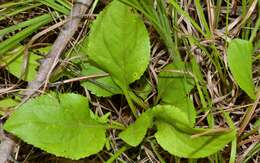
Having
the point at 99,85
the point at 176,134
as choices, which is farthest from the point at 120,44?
the point at 176,134

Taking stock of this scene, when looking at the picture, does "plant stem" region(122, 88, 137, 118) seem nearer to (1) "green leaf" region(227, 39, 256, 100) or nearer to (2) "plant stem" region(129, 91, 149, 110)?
(2) "plant stem" region(129, 91, 149, 110)

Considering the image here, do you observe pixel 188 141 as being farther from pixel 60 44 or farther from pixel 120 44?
pixel 60 44

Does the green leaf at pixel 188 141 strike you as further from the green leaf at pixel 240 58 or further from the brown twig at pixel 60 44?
the brown twig at pixel 60 44

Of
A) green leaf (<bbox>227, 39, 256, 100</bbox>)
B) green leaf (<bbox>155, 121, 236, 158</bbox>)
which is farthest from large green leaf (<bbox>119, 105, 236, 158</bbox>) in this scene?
green leaf (<bbox>227, 39, 256, 100</bbox>)

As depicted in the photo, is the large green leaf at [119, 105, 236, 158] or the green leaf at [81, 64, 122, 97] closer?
the large green leaf at [119, 105, 236, 158]

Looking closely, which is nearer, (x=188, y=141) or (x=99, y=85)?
(x=188, y=141)

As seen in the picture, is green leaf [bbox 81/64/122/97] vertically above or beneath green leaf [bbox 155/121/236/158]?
above

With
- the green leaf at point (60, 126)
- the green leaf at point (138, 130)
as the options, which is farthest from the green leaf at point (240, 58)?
the green leaf at point (60, 126)

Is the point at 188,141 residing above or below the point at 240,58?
below
